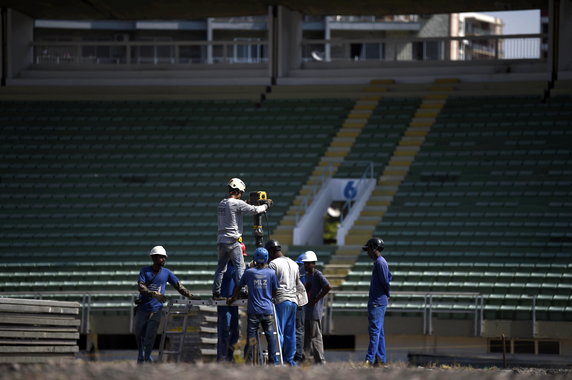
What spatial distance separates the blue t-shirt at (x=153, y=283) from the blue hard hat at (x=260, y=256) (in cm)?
158

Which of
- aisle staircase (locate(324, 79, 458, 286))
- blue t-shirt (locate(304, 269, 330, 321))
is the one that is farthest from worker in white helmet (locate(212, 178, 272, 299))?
aisle staircase (locate(324, 79, 458, 286))

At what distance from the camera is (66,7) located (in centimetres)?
3266

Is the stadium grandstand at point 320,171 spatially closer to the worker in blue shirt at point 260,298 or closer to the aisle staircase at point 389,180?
the aisle staircase at point 389,180

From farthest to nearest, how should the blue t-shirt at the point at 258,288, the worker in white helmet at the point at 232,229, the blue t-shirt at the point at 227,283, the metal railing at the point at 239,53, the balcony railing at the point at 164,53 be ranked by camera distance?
the balcony railing at the point at 164,53
the metal railing at the point at 239,53
the blue t-shirt at the point at 227,283
the worker in white helmet at the point at 232,229
the blue t-shirt at the point at 258,288

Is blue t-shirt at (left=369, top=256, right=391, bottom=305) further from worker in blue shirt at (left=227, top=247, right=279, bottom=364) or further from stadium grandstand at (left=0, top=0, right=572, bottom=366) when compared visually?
stadium grandstand at (left=0, top=0, right=572, bottom=366)

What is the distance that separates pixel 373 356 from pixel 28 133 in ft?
54.4

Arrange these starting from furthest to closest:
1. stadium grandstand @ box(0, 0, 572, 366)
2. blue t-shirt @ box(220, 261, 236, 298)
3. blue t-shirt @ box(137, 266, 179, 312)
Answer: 1. stadium grandstand @ box(0, 0, 572, 366)
2. blue t-shirt @ box(137, 266, 179, 312)
3. blue t-shirt @ box(220, 261, 236, 298)

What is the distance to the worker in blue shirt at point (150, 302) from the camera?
1577 centimetres

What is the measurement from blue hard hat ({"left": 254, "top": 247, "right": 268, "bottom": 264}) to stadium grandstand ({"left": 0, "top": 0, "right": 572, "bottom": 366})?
6038 mm

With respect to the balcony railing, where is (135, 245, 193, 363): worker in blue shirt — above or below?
below

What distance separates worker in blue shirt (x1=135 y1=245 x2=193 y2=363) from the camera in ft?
51.7

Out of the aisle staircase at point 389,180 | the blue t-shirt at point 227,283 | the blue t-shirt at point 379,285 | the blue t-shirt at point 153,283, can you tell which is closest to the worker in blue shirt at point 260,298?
the blue t-shirt at point 227,283

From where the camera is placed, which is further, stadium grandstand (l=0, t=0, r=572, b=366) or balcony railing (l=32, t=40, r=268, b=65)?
balcony railing (l=32, t=40, r=268, b=65)

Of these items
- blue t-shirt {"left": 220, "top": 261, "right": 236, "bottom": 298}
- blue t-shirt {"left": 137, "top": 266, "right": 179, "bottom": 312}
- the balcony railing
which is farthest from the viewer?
the balcony railing
